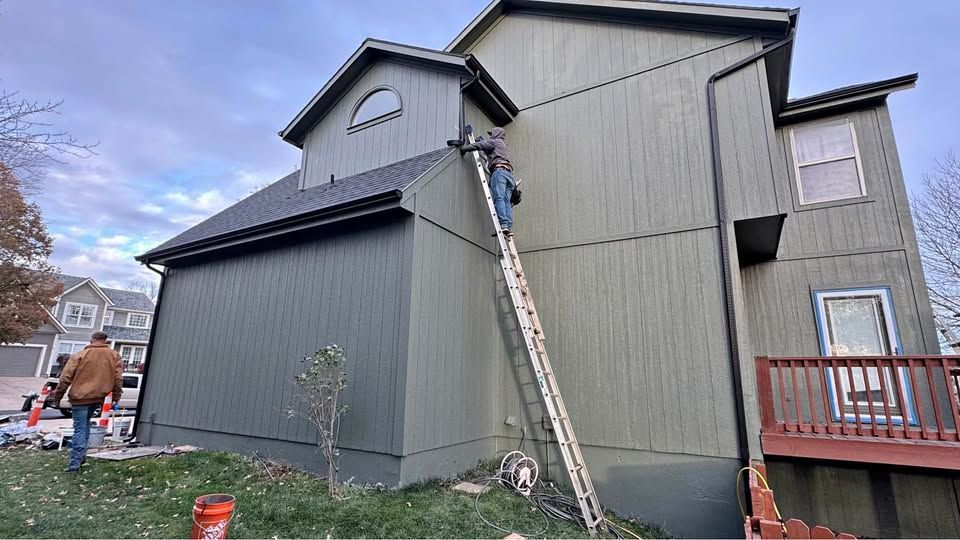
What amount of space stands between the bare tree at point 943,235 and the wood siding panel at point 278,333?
56.0ft

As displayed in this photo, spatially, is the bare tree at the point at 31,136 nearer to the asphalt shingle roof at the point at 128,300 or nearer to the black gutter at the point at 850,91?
the black gutter at the point at 850,91

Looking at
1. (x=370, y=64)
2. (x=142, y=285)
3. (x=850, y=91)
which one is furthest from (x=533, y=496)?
(x=142, y=285)

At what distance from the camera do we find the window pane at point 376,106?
23.1 ft

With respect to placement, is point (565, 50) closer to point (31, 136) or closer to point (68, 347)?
point (31, 136)

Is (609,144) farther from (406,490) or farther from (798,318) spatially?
(406,490)

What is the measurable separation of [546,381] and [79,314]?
35.3 metres

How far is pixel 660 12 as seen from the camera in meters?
5.97

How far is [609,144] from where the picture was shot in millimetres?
6098

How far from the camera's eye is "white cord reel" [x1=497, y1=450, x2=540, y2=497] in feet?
16.3

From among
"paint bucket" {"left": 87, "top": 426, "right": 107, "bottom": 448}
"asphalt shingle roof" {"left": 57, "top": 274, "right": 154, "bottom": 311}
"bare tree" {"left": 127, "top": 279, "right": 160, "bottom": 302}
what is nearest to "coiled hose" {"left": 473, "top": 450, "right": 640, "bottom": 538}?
"paint bucket" {"left": 87, "top": 426, "right": 107, "bottom": 448}

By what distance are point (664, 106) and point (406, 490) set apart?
5.97m

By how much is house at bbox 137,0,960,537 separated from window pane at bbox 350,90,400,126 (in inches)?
2.1

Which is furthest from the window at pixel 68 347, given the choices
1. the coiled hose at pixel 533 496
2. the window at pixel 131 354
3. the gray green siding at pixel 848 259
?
the gray green siding at pixel 848 259

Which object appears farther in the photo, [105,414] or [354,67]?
[354,67]
